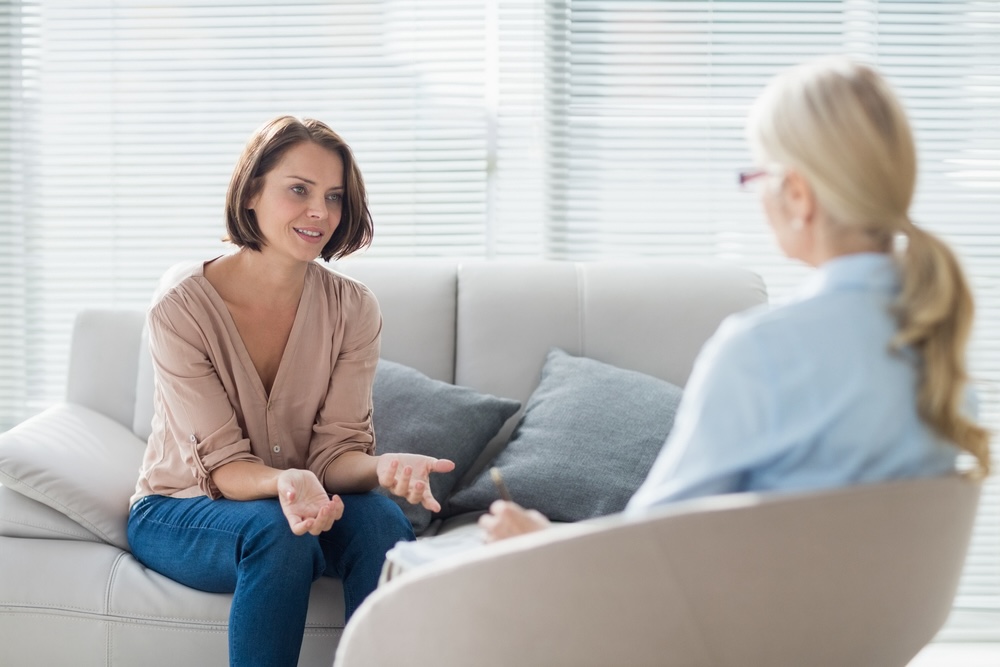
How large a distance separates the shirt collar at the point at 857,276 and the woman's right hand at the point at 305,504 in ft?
3.06

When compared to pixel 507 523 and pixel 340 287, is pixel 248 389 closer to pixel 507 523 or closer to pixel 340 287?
pixel 340 287

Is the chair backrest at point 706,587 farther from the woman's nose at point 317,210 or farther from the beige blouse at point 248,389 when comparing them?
the woman's nose at point 317,210

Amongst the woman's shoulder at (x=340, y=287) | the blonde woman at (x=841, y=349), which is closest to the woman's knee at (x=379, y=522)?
the woman's shoulder at (x=340, y=287)

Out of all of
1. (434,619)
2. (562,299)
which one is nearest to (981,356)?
(562,299)

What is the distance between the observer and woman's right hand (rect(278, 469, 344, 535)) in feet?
5.11

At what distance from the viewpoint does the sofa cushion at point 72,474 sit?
5.95ft

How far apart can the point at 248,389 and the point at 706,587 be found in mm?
1128

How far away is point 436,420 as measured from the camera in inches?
81.6

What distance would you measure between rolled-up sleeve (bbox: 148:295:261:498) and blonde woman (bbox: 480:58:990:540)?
39.5 inches

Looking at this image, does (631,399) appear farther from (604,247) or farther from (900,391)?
(900,391)

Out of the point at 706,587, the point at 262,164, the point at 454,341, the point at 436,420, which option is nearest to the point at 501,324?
the point at 454,341

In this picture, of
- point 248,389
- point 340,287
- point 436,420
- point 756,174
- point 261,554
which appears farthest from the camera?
point 436,420

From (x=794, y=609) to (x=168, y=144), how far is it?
2370 mm

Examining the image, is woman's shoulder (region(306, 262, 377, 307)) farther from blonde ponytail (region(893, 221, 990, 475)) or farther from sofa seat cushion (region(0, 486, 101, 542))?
blonde ponytail (region(893, 221, 990, 475))
